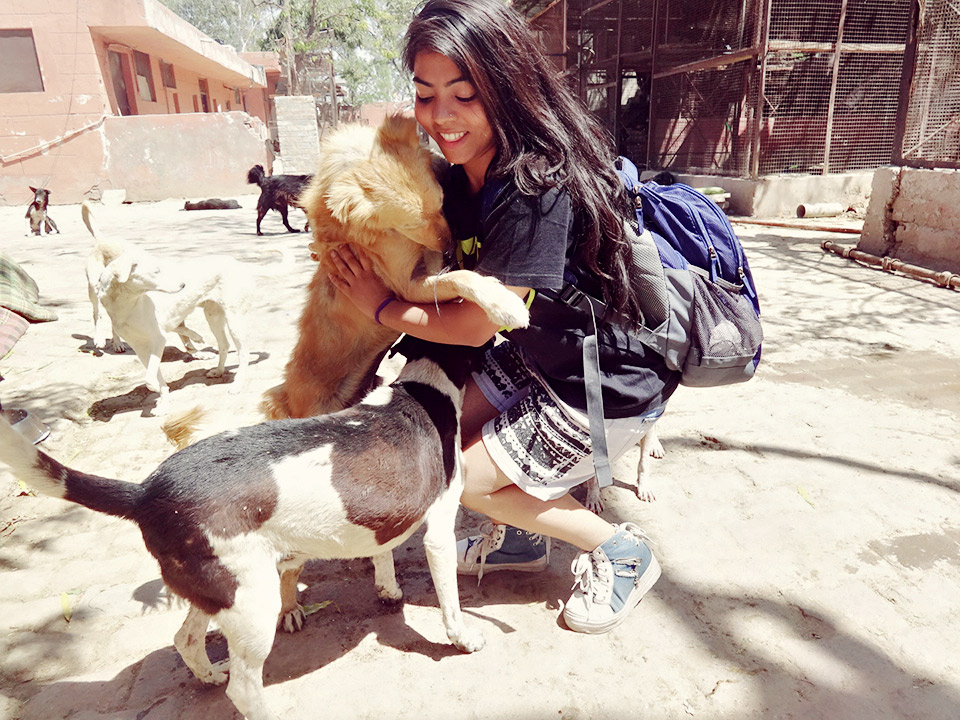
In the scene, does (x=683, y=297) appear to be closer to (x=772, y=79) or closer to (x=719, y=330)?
(x=719, y=330)

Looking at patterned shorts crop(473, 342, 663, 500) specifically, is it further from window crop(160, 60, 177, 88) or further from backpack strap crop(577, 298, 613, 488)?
window crop(160, 60, 177, 88)

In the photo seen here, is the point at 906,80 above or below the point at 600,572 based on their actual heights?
above

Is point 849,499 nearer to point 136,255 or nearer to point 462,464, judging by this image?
point 462,464

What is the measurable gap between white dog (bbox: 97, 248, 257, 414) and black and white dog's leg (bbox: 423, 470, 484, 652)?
8.95 feet

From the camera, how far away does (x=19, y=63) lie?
552 inches

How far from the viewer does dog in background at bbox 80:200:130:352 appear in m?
4.04

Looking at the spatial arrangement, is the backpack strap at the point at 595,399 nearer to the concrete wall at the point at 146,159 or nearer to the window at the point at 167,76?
the concrete wall at the point at 146,159

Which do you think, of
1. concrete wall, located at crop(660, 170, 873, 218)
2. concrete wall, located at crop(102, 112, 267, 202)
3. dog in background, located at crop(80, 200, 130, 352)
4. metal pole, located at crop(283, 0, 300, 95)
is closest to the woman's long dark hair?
dog in background, located at crop(80, 200, 130, 352)

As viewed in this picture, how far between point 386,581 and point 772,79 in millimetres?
12130

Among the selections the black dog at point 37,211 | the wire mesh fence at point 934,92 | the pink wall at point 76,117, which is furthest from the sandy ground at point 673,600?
the pink wall at point 76,117

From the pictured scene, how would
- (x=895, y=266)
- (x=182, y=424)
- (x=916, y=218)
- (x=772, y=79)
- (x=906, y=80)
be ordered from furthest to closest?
1. (x=772, y=79)
2. (x=906, y=80)
3. (x=916, y=218)
4. (x=895, y=266)
5. (x=182, y=424)

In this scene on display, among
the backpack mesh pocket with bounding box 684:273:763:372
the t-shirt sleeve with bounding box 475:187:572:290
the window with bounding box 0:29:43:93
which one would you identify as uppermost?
the window with bounding box 0:29:43:93

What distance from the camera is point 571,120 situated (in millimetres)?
1800

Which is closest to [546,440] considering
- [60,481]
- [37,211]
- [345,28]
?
[60,481]
